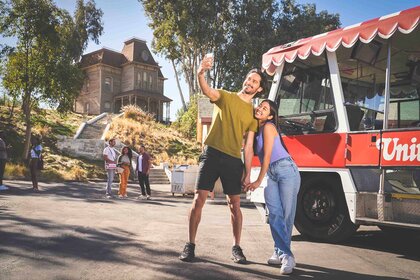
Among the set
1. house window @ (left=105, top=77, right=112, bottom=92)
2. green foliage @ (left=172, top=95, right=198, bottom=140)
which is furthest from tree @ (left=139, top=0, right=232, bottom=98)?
house window @ (left=105, top=77, right=112, bottom=92)

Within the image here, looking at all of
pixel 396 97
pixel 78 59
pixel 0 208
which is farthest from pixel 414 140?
pixel 78 59

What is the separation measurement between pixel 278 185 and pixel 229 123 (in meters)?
0.84

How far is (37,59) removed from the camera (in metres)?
19.1

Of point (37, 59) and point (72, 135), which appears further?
point (72, 135)

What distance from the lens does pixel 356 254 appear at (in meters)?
4.71

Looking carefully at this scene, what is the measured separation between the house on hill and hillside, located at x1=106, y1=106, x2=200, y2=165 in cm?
1408

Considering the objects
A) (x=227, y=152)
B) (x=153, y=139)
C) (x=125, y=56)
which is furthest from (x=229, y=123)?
(x=125, y=56)

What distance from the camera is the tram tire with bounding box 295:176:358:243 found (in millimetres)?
5160

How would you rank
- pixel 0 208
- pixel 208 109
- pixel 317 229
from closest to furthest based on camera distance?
pixel 317 229 → pixel 0 208 → pixel 208 109

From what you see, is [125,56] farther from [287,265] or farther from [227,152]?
[287,265]

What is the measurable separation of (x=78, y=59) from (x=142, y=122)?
20.5 m

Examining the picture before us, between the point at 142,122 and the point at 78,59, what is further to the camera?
the point at 78,59

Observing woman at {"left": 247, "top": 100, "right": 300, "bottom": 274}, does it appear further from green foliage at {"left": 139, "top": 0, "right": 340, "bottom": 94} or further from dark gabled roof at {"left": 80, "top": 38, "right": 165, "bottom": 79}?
dark gabled roof at {"left": 80, "top": 38, "right": 165, "bottom": 79}

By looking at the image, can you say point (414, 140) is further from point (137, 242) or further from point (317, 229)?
point (137, 242)
